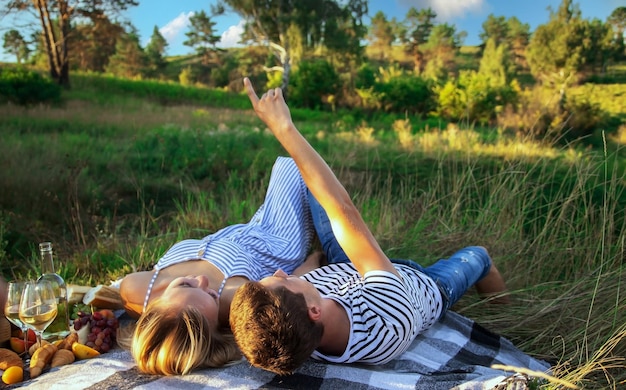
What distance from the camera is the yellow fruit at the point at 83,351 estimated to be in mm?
1874

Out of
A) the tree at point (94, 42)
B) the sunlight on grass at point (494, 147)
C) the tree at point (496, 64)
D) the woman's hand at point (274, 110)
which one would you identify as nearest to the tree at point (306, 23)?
the tree at point (496, 64)

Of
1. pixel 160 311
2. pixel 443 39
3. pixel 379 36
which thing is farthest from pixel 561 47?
pixel 160 311

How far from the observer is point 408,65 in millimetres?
19969

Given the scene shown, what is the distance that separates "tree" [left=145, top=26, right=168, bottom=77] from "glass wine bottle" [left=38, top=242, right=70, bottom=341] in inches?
715

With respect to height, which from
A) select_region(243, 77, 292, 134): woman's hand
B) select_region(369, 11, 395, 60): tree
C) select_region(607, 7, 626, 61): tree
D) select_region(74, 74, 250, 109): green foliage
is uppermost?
select_region(369, 11, 395, 60): tree

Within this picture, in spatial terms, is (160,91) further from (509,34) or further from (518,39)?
(518,39)

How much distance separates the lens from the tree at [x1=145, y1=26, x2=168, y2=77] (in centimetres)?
1908

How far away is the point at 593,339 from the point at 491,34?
54.3 feet

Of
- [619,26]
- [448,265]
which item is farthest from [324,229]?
[619,26]

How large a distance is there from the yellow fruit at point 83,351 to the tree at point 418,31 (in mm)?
18731

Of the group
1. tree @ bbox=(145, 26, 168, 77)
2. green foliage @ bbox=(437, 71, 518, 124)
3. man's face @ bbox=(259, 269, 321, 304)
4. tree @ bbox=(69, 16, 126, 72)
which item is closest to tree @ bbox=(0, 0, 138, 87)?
tree @ bbox=(69, 16, 126, 72)

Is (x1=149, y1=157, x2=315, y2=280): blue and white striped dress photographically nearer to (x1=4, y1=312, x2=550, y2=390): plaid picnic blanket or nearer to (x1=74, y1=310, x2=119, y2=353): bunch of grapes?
(x1=74, y1=310, x2=119, y2=353): bunch of grapes

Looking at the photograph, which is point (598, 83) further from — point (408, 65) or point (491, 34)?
point (408, 65)

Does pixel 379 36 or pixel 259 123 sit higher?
pixel 379 36
